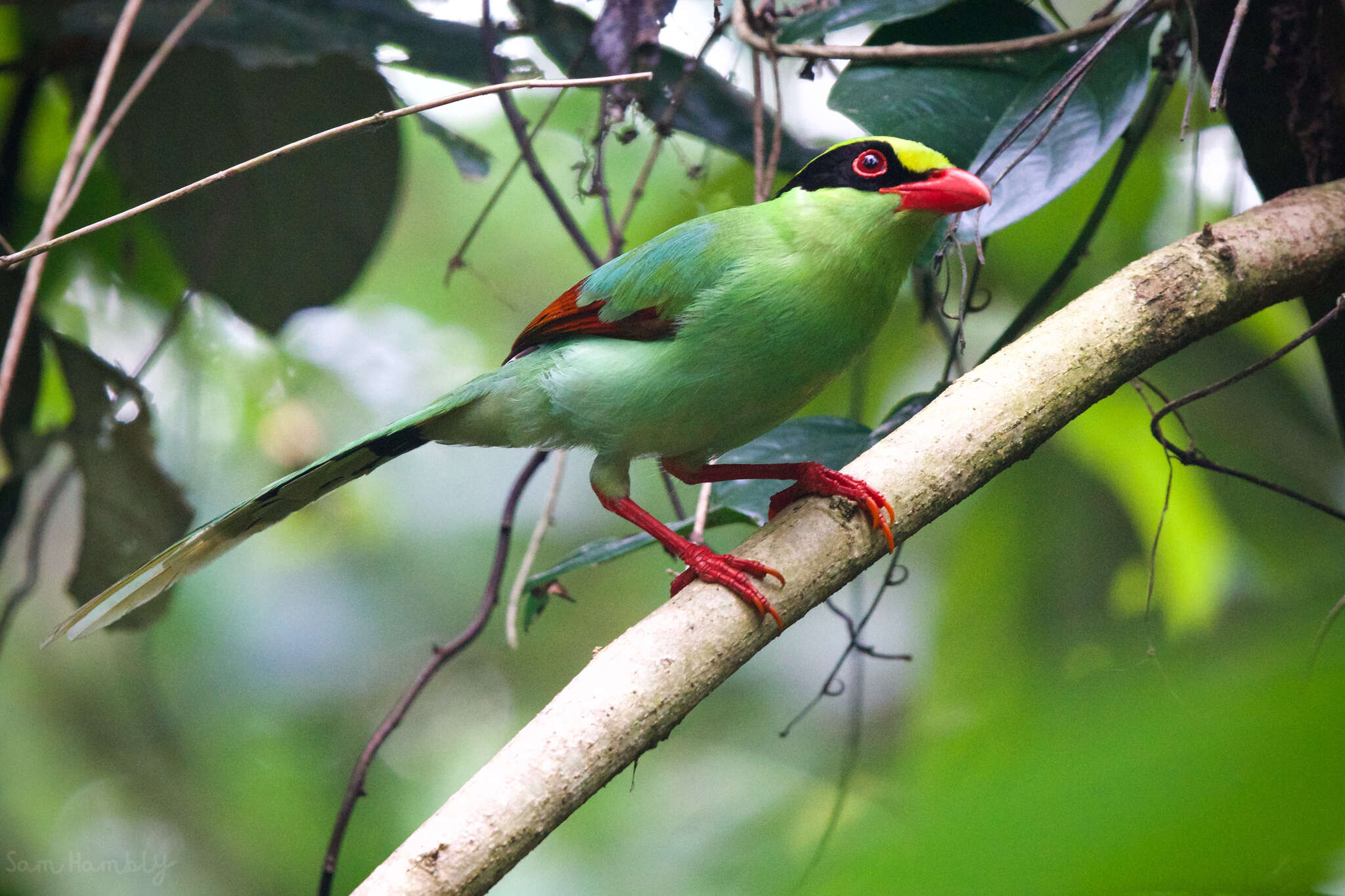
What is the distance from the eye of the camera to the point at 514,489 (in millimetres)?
2791

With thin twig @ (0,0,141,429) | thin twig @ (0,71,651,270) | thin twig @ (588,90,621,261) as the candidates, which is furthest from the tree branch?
thin twig @ (0,0,141,429)

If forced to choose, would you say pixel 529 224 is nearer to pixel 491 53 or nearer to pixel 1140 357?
pixel 491 53

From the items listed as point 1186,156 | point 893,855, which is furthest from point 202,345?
point 893,855

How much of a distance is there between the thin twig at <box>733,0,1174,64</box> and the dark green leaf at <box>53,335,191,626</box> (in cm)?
218

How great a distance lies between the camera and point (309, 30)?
314 cm

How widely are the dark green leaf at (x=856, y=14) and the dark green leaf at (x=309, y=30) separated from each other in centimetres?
103

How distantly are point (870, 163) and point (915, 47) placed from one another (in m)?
0.49

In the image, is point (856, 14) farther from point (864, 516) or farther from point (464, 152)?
point (864, 516)

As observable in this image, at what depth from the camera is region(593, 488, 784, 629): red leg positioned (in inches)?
66.5

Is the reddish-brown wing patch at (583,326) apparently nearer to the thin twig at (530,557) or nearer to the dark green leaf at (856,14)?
the thin twig at (530,557)

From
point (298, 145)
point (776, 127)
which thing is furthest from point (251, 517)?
point (776, 127)

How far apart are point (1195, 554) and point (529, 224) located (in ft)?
12.7
